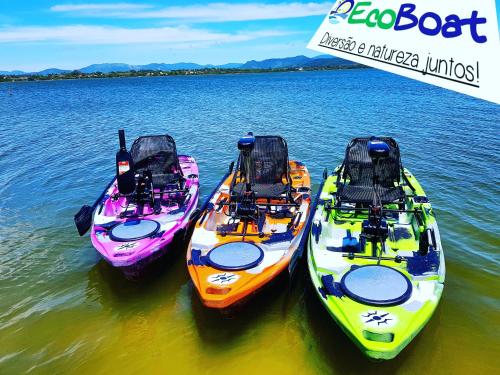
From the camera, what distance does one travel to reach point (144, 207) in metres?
9.16

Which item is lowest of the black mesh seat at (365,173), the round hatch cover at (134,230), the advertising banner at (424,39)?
the round hatch cover at (134,230)

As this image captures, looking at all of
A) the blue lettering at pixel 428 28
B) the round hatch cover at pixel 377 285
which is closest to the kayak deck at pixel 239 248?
the round hatch cover at pixel 377 285

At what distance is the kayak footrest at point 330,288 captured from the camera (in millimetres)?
5605

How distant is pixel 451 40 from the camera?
1398 mm

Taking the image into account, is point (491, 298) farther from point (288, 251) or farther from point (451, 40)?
point (451, 40)

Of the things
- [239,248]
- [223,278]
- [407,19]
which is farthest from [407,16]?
[239,248]

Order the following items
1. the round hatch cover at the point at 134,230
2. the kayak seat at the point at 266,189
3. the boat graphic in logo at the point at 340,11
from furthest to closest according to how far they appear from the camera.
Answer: the kayak seat at the point at 266,189
the round hatch cover at the point at 134,230
the boat graphic in logo at the point at 340,11

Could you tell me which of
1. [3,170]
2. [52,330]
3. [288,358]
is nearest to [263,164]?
[288,358]

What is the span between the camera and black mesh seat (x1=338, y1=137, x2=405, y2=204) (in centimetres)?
851

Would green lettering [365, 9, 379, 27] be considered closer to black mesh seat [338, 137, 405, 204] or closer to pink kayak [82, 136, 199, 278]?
pink kayak [82, 136, 199, 278]

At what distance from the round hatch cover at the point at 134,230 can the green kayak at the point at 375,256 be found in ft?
10.5

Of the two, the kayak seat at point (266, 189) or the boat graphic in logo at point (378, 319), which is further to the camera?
the kayak seat at point (266, 189)

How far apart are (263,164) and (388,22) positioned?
27.0 ft

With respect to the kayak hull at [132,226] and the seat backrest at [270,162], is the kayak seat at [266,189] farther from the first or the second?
the kayak hull at [132,226]
